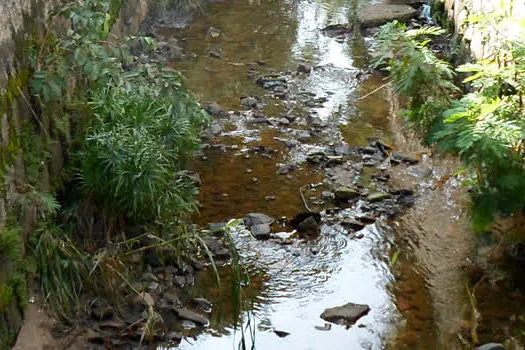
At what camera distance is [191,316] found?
4.56 metres

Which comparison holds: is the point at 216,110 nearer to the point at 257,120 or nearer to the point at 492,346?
the point at 257,120

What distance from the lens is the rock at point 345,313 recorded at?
15.1 ft

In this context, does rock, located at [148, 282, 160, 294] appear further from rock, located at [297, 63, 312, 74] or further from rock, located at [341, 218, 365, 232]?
rock, located at [297, 63, 312, 74]

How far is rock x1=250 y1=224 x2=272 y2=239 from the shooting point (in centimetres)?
548

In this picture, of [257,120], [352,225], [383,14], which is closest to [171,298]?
[352,225]

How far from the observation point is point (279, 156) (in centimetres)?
671

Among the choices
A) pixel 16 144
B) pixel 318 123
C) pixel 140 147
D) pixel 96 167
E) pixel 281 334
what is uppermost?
pixel 16 144

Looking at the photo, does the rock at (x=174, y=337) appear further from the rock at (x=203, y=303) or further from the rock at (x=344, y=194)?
the rock at (x=344, y=194)

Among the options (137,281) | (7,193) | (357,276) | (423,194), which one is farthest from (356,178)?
(7,193)

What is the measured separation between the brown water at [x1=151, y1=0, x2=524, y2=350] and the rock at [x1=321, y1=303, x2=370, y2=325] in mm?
52

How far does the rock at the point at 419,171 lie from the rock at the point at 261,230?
4.75 ft

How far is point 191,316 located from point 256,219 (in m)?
1.25

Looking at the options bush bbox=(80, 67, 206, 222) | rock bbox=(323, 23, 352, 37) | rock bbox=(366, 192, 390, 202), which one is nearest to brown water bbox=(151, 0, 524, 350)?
rock bbox=(366, 192, 390, 202)

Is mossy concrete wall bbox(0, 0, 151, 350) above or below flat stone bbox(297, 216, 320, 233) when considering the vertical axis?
above
